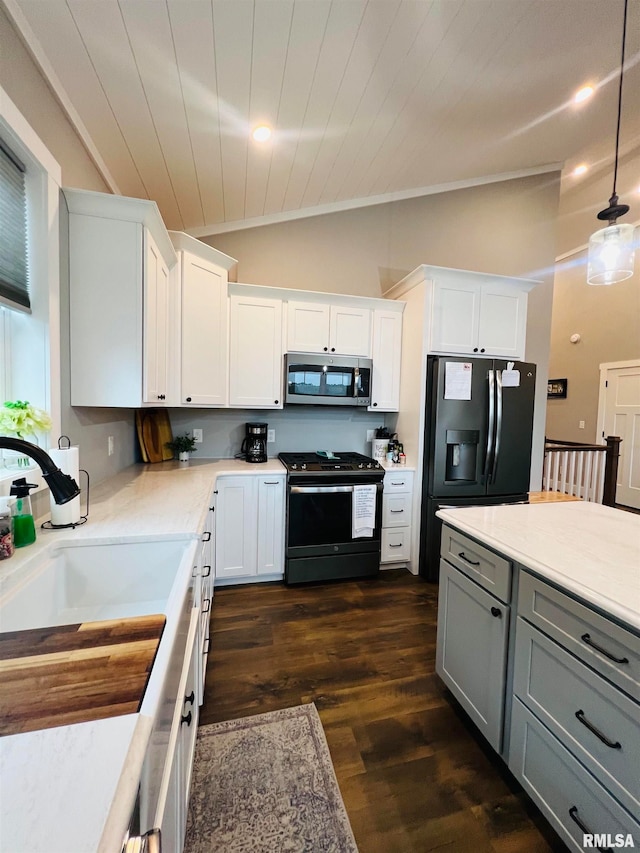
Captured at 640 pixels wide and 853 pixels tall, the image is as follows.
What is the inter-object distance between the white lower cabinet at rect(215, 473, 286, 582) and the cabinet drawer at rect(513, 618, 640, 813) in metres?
1.75

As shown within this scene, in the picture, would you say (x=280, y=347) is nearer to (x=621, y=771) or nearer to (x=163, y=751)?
(x=163, y=751)

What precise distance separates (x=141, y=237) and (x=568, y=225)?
577 centimetres

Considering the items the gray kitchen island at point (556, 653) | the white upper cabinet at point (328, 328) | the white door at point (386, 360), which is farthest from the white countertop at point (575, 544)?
the white upper cabinet at point (328, 328)

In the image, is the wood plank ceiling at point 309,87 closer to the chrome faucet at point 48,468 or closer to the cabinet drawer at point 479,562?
the chrome faucet at point 48,468

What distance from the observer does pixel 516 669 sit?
1.23m

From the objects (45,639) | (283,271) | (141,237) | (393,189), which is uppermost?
(393,189)

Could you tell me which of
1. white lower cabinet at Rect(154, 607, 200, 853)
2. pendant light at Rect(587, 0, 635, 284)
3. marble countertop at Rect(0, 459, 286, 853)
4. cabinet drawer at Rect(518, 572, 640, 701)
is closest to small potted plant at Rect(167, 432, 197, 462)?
white lower cabinet at Rect(154, 607, 200, 853)

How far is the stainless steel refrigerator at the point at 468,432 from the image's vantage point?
9.08 feet

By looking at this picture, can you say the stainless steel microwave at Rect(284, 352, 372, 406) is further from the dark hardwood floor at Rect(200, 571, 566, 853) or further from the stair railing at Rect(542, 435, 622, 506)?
the stair railing at Rect(542, 435, 622, 506)

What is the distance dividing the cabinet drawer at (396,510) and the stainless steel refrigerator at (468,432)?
15cm

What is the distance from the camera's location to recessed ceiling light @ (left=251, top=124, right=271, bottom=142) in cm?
203

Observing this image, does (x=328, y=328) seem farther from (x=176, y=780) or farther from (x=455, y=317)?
(x=176, y=780)

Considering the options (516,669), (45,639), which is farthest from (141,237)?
(516,669)

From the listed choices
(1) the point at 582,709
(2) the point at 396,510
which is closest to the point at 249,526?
(2) the point at 396,510
